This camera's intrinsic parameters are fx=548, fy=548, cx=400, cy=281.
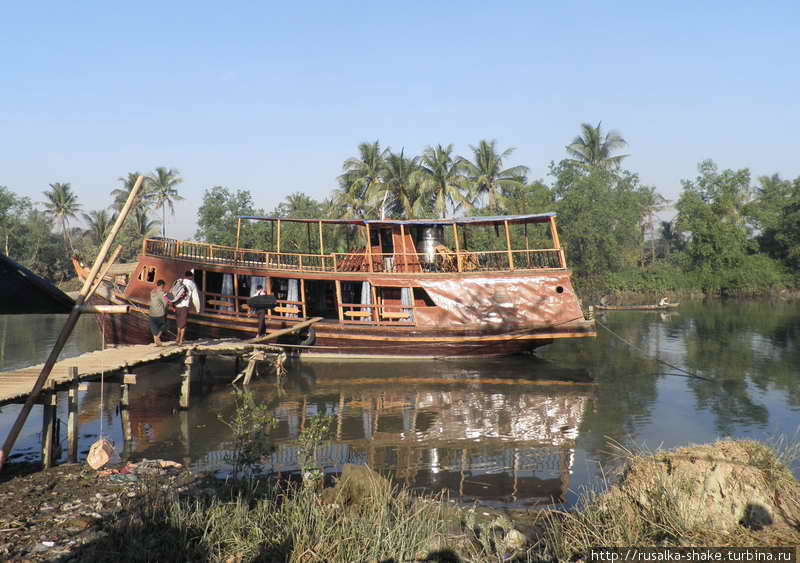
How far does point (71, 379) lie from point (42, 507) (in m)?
3.02

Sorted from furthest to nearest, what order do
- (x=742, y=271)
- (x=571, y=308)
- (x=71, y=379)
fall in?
(x=742, y=271) → (x=571, y=308) → (x=71, y=379)

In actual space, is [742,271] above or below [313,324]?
above

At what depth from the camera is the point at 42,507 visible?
6211mm

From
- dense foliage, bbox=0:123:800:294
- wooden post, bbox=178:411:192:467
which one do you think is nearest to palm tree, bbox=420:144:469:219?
dense foliage, bbox=0:123:800:294

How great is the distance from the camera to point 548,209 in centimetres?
4097

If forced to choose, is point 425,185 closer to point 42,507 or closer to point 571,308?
point 571,308

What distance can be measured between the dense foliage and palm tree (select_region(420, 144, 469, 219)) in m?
0.06

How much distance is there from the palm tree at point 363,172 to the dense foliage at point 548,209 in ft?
0.24

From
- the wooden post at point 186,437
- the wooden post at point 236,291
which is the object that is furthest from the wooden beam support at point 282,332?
the wooden post at point 186,437

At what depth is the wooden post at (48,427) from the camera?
8.10 meters

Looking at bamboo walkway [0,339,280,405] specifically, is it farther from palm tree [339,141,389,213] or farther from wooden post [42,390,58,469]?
Result: palm tree [339,141,389,213]

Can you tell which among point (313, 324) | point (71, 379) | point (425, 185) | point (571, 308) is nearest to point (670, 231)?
point (425, 185)

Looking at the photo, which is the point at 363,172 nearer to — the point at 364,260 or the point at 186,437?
the point at 364,260

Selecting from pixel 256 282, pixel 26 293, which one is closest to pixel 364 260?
pixel 256 282
